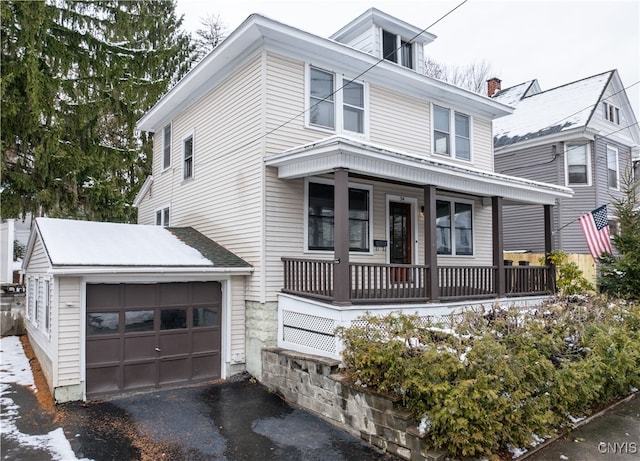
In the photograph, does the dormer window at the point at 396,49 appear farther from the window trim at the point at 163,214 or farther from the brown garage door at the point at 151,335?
the window trim at the point at 163,214

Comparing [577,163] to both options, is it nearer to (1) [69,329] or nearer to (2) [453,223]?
(2) [453,223]

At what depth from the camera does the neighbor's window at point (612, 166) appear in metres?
17.0

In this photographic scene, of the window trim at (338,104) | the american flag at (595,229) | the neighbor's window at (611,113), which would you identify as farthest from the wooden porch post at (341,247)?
the neighbor's window at (611,113)

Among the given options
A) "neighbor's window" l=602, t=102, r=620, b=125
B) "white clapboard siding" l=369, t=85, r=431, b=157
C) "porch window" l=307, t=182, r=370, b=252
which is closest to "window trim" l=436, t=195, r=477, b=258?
"white clapboard siding" l=369, t=85, r=431, b=157

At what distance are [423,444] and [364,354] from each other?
1.27m

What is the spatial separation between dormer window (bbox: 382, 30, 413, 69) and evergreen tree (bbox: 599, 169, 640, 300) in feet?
22.0

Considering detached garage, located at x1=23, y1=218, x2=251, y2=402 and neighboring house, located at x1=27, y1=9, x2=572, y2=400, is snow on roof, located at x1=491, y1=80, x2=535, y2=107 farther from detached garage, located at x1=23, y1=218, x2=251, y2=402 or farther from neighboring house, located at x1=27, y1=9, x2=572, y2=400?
detached garage, located at x1=23, y1=218, x2=251, y2=402

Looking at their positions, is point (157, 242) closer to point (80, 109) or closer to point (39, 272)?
point (39, 272)

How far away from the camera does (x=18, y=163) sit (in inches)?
575

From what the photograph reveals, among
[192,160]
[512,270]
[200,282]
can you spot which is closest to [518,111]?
[512,270]

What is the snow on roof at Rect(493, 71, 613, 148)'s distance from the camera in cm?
1652

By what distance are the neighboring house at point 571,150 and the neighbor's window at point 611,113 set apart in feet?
0.12

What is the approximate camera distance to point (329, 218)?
9.62 m

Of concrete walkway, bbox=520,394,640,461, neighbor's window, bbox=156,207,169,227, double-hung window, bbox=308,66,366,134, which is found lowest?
concrete walkway, bbox=520,394,640,461
